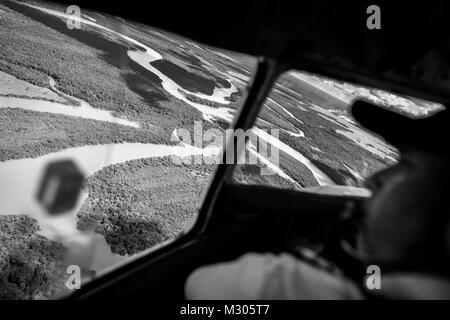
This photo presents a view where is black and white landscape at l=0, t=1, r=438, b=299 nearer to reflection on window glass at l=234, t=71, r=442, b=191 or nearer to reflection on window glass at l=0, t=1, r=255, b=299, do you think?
reflection on window glass at l=0, t=1, r=255, b=299

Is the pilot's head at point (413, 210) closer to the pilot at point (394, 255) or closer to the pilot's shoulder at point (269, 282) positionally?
the pilot at point (394, 255)

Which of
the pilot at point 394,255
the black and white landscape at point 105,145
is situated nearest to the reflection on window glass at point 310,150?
the black and white landscape at point 105,145

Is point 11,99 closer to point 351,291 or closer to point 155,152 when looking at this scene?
point 155,152

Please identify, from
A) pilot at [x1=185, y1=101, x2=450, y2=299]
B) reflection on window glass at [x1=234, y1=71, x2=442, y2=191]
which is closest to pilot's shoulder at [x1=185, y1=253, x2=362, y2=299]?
pilot at [x1=185, y1=101, x2=450, y2=299]

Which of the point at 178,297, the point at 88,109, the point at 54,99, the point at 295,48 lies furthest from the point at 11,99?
the point at 295,48
